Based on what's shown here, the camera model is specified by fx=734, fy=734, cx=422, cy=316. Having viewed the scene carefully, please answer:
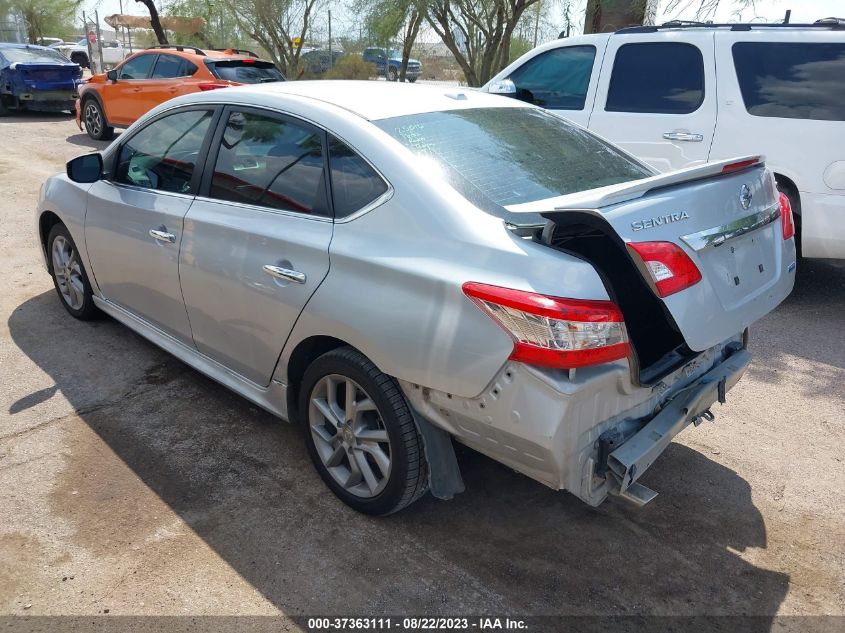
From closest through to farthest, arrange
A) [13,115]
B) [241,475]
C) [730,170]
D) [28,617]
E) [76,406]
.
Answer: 1. [28,617]
2. [730,170]
3. [241,475]
4. [76,406]
5. [13,115]

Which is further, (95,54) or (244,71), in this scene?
(95,54)

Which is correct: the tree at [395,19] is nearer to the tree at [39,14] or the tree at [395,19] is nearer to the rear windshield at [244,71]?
the rear windshield at [244,71]

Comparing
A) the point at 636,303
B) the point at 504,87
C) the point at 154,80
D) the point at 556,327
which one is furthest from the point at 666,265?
the point at 154,80

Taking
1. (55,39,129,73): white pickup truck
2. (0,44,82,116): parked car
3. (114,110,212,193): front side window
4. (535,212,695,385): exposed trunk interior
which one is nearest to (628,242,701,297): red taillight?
(535,212,695,385): exposed trunk interior

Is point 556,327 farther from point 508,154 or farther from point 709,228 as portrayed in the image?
point 508,154

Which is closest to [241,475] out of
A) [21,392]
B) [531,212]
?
[21,392]

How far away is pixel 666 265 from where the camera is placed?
96.3 inches

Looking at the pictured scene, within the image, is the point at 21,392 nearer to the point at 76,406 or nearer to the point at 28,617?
the point at 76,406

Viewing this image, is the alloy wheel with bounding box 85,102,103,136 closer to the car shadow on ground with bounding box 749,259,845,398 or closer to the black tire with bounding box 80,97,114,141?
the black tire with bounding box 80,97,114,141

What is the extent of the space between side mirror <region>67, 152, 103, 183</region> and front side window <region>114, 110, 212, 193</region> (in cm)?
12

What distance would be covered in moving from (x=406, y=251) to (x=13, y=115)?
690 inches

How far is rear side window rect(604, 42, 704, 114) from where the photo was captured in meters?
5.96

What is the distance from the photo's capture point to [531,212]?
2516 millimetres

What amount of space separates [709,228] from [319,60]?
24055mm
